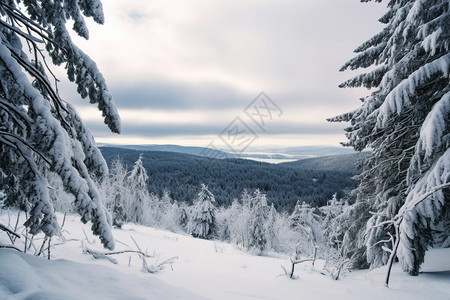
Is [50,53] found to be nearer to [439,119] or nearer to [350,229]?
[439,119]

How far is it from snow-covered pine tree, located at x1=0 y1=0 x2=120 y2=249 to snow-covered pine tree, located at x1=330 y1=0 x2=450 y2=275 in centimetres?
555

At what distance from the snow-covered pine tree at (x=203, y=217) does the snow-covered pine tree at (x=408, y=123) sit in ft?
74.6

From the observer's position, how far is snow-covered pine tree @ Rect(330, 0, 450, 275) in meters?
4.86

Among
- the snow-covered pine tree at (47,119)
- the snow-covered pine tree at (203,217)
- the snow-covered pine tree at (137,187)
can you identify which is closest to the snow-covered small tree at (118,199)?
the snow-covered pine tree at (137,187)

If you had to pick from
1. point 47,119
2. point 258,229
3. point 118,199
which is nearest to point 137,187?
point 118,199

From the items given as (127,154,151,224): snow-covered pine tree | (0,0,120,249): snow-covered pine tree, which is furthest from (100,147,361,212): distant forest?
(0,0,120,249): snow-covered pine tree

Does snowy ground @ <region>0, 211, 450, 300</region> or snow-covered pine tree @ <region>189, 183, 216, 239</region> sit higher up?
snowy ground @ <region>0, 211, 450, 300</region>

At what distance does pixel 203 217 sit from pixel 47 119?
2958 centimetres

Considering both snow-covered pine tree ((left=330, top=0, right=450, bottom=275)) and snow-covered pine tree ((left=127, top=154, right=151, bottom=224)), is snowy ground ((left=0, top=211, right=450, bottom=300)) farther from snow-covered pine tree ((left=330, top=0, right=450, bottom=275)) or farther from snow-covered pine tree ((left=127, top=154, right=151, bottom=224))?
snow-covered pine tree ((left=127, top=154, right=151, bottom=224))

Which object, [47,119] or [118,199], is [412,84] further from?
[118,199]

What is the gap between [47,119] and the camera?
2.56m

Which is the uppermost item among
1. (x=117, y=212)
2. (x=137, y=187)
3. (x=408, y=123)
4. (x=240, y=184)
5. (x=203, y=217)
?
(x=408, y=123)

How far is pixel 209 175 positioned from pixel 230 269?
108m

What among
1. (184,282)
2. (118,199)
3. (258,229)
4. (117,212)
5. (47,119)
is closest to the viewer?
(47,119)
